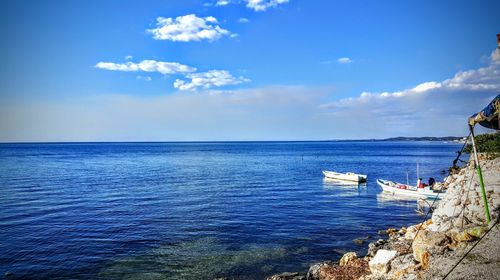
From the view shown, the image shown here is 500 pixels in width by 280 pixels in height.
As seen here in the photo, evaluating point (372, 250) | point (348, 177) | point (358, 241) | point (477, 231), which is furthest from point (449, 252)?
point (348, 177)

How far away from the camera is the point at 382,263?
14.0m

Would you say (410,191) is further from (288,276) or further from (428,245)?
(428,245)

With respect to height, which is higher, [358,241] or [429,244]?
[429,244]

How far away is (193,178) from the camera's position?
59.2 meters

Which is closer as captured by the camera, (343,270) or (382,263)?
(382,263)

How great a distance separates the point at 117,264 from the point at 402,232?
1965 cm

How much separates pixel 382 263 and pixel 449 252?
331 cm

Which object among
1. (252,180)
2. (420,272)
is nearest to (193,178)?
(252,180)

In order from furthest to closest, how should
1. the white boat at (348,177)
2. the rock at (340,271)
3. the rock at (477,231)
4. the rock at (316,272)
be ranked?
the white boat at (348,177), the rock at (316,272), the rock at (340,271), the rock at (477,231)

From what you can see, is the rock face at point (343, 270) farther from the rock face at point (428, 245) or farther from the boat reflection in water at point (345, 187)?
the boat reflection in water at point (345, 187)

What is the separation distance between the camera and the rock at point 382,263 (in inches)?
520

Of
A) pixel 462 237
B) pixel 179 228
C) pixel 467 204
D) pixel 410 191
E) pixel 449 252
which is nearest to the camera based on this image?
pixel 449 252

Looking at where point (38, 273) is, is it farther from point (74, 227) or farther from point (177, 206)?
point (177, 206)

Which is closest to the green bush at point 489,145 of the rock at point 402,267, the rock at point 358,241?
the rock at point 358,241
